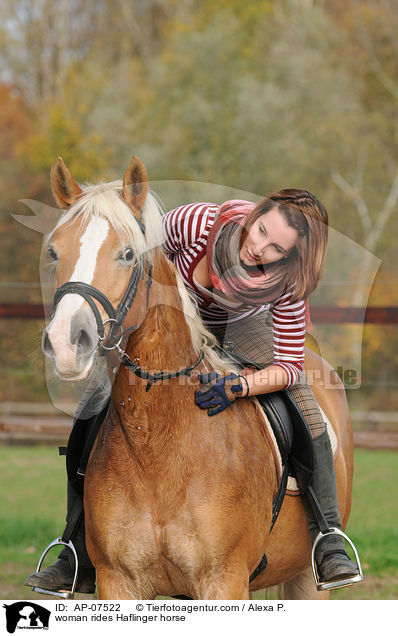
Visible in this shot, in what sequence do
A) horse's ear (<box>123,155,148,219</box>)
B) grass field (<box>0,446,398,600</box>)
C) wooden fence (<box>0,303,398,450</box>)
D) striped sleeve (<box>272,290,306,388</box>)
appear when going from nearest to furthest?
horse's ear (<box>123,155,148,219</box>), striped sleeve (<box>272,290,306,388</box>), grass field (<box>0,446,398,600</box>), wooden fence (<box>0,303,398,450</box>)

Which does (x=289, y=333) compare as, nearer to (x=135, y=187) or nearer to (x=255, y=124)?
(x=135, y=187)

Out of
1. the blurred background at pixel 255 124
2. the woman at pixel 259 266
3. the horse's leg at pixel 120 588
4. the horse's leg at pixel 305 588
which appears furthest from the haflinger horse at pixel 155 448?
the blurred background at pixel 255 124

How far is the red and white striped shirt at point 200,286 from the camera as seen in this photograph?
2.71 meters

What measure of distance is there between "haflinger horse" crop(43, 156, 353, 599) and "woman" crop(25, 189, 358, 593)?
15 centimetres

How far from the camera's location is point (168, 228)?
2.81 metres

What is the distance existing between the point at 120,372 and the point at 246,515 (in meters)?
0.73

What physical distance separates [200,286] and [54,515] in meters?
5.79

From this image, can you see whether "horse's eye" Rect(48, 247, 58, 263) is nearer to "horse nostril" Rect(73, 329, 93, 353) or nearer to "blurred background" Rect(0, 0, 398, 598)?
"horse nostril" Rect(73, 329, 93, 353)

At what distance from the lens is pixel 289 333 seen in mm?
2721

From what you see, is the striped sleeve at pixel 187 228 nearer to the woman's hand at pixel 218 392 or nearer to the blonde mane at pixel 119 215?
the blonde mane at pixel 119 215

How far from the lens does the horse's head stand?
6.78 ft
